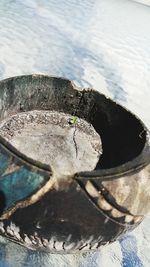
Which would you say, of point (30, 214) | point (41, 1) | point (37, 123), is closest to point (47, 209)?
point (30, 214)

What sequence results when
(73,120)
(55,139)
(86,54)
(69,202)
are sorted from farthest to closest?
1. (86,54)
2. (73,120)
3. (55,139)
4. (69,202)

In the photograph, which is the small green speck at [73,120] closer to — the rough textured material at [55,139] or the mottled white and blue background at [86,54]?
the rough textured material at [55,139]

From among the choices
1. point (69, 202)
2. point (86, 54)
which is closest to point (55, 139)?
point (69, 202)

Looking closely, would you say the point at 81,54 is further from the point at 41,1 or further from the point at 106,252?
the point at 106,252

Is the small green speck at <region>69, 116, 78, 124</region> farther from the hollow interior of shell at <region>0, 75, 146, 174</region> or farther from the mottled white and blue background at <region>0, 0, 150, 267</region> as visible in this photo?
the mottled white and blue background at <region>0, 0, 150, 267</region>

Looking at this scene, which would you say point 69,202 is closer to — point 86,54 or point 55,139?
point 55,139

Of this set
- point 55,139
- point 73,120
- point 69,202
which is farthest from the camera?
point 73,120
